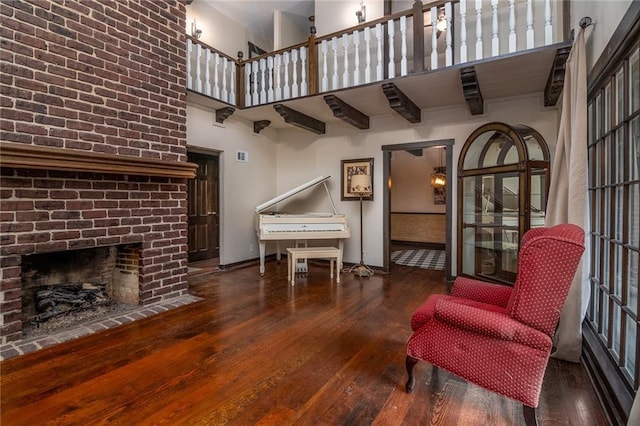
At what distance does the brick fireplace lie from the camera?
8.17 ft

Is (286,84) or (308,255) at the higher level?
(286,84)

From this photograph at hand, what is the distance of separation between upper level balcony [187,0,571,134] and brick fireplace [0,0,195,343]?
1077 millimetres

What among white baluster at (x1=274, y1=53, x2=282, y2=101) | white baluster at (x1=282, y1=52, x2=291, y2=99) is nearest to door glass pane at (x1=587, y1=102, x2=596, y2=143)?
white baluster at (x1=282, y1=52, x2=291, y2=99)

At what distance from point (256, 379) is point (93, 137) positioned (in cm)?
267

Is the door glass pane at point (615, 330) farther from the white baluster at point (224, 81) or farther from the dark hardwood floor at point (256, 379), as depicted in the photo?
the white baluster at point (224, 81)

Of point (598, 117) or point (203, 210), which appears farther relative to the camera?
point (203, 210)

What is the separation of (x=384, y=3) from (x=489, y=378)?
559 cm

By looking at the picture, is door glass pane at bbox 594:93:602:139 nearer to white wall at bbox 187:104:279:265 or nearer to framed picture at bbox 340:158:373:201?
framed picture at bbox 340:158:373:201

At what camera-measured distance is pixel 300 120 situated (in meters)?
5.26

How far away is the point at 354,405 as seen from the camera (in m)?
1.81

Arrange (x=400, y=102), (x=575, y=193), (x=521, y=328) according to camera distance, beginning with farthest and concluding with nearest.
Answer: (x=400, y=102) < (x=575, y=193) < (x=521, y=328)

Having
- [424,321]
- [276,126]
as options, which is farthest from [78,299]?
[276,126]

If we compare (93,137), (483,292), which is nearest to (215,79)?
(93,137)

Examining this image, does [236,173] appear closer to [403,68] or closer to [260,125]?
[260,125]
